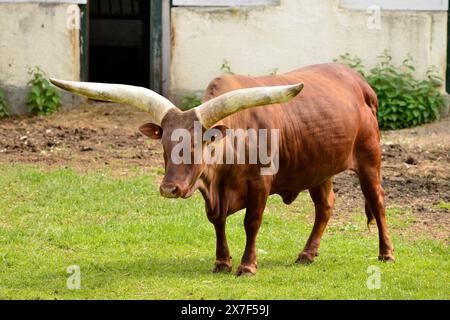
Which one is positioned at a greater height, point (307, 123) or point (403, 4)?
point (403, 4)

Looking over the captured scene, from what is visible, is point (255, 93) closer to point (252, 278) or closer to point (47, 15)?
point (252, 278)

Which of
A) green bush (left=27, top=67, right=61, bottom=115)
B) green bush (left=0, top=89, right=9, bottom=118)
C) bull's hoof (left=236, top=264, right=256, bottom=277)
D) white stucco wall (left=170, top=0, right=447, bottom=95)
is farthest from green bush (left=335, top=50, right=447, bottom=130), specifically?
bull's hoof (left=236, top=264, right=256, bottom=277)

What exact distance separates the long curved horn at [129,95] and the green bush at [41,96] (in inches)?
289

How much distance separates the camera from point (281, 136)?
866 centimetres

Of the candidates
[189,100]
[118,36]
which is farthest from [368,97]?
[118,36]

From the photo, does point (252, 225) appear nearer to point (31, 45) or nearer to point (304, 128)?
point (304, 128)

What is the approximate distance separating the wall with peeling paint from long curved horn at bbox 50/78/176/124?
7.46m

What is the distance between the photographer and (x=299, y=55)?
15.9 m

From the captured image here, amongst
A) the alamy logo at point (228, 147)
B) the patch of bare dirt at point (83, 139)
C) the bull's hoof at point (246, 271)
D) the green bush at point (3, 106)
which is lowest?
the bull's hoof at point (246, 271)

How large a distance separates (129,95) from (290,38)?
7.74 m

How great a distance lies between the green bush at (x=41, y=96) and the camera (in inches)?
618

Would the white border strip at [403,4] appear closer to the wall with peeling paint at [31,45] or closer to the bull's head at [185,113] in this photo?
the wall with peeling paint at [31,45]

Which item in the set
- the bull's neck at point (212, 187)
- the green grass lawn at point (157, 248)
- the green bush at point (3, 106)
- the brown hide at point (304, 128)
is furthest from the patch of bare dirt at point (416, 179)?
the green bush at point (3, 106)
